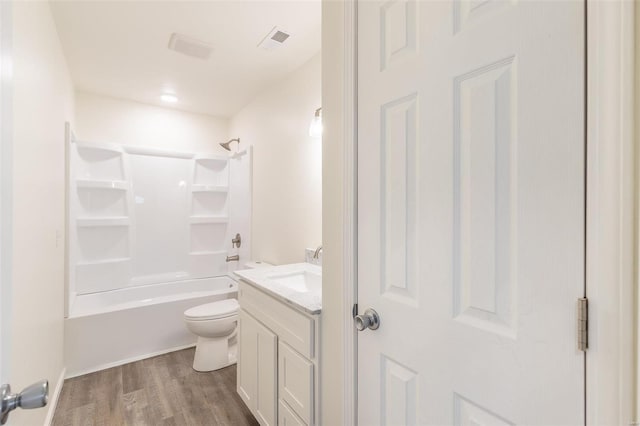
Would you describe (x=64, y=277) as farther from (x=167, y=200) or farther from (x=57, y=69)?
(x=57, y=69)

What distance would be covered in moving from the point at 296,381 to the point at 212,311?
4.71ft

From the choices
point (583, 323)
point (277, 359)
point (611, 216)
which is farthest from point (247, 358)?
point (611, 216)

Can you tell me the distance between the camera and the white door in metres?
0.59

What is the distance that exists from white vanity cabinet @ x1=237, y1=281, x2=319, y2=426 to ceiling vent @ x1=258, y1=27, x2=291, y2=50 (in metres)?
1.65

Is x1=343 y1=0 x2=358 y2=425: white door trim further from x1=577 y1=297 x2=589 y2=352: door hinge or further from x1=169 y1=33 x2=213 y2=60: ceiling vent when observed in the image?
x1=169 y1=33 x2=213 y2=60: ceiling vent

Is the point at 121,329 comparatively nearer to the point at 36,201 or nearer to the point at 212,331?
the point at 212,331

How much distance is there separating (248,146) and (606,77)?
3166 millimetres

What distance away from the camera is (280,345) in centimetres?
148

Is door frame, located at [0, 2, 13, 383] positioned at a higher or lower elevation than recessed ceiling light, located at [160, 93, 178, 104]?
lower

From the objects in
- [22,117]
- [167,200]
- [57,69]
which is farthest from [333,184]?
[167,200]

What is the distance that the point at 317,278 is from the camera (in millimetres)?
1963

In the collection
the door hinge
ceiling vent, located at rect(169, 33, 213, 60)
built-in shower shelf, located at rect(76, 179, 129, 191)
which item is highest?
ceiling vent, located at rect(169, 33, 213, 60)

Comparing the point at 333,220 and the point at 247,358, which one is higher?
the point at 333,220

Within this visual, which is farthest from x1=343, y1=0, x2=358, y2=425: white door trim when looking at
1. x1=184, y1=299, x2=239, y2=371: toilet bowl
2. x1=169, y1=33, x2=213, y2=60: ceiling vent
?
x1=184, y1=299, x2=239, y2=371: toilet bowl
